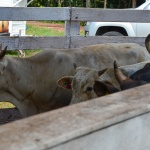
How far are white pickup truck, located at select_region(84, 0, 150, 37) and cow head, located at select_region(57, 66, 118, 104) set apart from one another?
7773 millimetres

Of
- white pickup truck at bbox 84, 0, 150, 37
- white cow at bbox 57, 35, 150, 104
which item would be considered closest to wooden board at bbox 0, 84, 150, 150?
white cow at bbox 57, 35, 150, 104

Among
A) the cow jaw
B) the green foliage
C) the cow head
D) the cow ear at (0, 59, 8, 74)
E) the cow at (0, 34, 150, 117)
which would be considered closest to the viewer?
the cow head

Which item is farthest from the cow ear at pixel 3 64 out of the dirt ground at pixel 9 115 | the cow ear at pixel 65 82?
the cow ear at pixel 65 82

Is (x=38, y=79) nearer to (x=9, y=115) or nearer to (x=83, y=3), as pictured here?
(x=9, y=115)

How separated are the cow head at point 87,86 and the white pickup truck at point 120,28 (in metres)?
7.77

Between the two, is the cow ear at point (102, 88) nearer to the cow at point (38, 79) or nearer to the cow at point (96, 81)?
the cow at point (96, 81)

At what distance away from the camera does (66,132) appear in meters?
2.40

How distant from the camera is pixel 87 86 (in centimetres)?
590

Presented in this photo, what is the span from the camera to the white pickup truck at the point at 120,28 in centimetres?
1387

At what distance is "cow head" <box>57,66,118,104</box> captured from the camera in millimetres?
5559

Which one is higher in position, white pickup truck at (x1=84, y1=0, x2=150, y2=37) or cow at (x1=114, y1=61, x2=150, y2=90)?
cow at (x1=114, y1=61, x2=150, y2=90)

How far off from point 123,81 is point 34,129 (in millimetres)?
2598

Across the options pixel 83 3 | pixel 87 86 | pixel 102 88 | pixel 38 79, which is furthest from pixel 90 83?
pixel 83 3

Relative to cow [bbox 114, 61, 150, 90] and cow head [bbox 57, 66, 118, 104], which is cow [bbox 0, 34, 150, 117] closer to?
cow head [bbox 57, 66, 118, 104]
